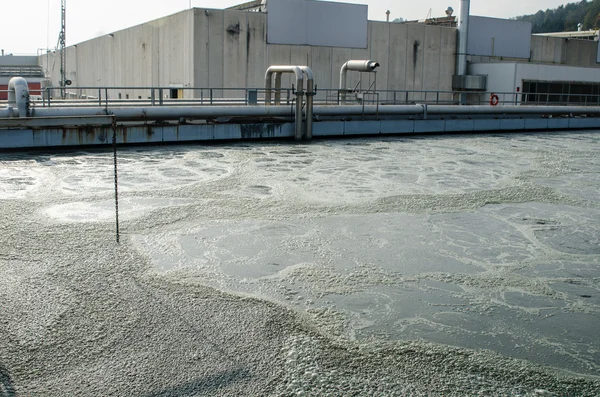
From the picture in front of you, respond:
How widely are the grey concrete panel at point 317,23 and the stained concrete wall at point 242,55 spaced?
38cm

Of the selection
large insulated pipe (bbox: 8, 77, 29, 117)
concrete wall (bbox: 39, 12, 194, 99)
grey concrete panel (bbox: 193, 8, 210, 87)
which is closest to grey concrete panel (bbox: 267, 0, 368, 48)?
grey concrete panel (bbox: 193, 8, 210, 87)

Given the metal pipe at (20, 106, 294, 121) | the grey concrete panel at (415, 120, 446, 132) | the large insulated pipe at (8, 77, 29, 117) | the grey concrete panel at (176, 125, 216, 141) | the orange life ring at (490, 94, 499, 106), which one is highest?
the orange life ring at (490, 94, 499, 106)

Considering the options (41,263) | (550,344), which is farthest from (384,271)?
(41,263)

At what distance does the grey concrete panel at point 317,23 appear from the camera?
2914 cm

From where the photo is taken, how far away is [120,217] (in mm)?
9031

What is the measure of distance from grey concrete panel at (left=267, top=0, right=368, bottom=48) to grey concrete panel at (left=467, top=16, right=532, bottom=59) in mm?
7954

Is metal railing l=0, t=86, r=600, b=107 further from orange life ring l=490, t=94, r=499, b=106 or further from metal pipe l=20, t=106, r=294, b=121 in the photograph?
orange life ring l=490, t=94, r=499, b=106

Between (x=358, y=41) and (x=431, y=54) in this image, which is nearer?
(x=358, y=41)

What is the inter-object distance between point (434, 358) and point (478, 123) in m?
20.7

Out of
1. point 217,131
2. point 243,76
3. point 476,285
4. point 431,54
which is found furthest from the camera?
point 431,54

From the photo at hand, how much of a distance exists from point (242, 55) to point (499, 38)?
661 inches

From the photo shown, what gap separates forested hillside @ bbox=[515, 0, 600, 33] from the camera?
10619 centimetres

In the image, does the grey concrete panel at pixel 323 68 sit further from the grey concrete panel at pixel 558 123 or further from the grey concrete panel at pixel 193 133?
the grey concrete panel at pixel 193 133

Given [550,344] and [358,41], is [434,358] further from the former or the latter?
[358,41]
